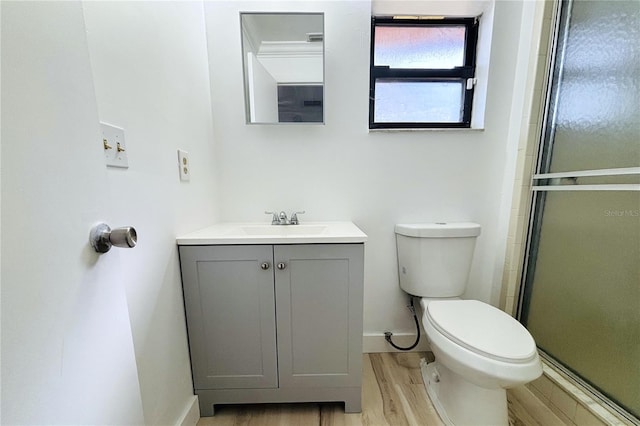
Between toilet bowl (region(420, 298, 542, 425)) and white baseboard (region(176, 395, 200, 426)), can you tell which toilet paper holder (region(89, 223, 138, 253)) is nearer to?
white baseboard (region(176, 395, 200, 426))

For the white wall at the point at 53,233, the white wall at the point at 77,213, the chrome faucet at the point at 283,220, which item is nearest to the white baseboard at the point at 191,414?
the white wall at the point at 77,213

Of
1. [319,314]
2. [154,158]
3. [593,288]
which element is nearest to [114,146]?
[154,158]

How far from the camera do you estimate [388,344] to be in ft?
4.97

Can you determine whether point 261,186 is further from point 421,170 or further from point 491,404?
point 491,404

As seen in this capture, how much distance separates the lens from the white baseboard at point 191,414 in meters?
0.96

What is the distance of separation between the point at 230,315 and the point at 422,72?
161 cm

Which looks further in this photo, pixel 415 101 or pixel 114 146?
pixel 415 101

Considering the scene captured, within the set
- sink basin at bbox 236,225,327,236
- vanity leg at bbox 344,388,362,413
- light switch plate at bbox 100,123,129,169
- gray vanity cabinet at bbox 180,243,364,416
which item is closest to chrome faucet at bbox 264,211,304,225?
sink basin at bbox 236,225,327,236

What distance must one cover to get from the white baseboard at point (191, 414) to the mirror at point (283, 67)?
→ 134cm

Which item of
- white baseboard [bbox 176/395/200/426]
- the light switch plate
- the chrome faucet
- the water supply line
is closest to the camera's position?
the light switch plate

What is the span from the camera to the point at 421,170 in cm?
139

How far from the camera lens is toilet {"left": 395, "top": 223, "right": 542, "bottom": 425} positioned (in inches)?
33.8

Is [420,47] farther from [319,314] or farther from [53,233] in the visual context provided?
[53,233]

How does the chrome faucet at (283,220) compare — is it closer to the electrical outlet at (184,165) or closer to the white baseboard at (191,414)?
the electrical outlet at (184,165)
